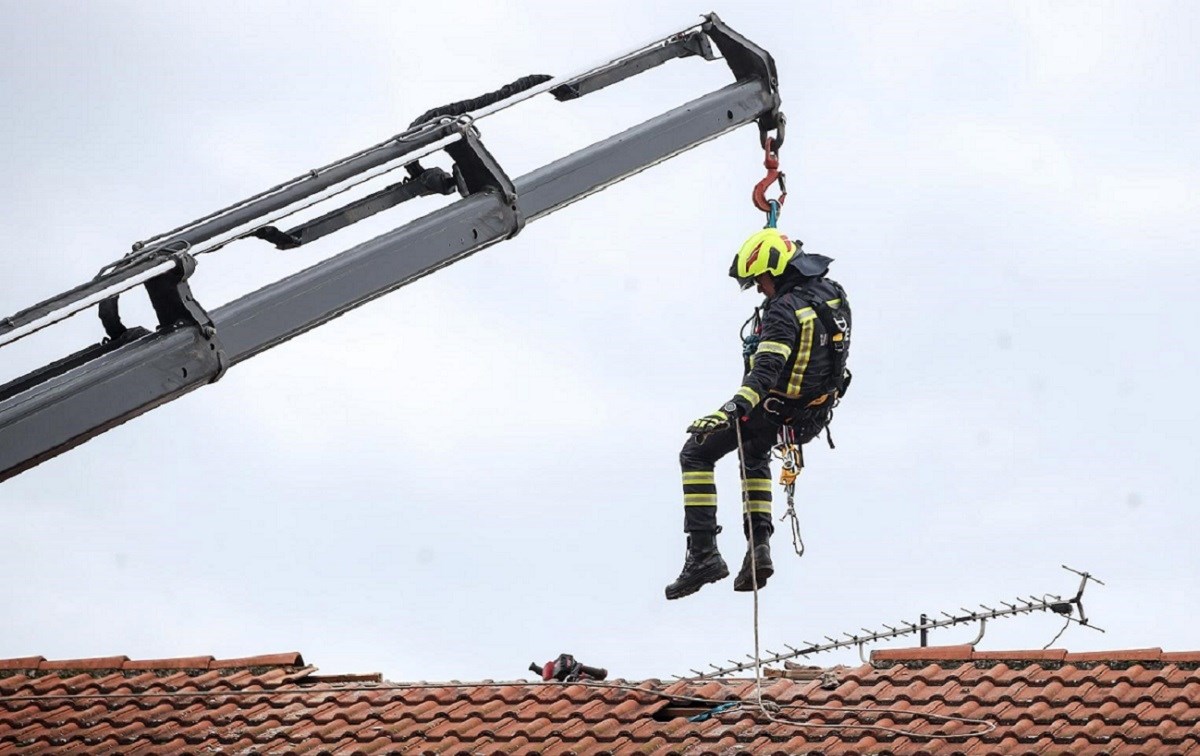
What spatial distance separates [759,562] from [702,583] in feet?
1.13

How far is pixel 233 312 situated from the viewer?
31.0 feet

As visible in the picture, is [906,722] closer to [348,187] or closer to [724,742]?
[724,742]

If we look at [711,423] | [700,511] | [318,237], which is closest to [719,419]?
[711,423]

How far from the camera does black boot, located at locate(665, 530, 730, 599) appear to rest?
461 inches

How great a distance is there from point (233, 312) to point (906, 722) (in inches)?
191

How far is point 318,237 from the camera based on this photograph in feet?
33.8

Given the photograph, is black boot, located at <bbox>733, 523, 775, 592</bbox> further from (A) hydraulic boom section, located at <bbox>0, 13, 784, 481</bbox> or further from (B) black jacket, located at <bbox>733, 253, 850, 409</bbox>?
(A) hydraulic boom section, located at <bbox>0, 13, 784, 481</bbox>

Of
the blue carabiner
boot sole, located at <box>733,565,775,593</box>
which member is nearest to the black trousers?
boot sole, located at <box>733,565,775,593</box>

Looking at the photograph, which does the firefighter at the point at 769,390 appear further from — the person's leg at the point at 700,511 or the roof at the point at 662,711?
Result: the roof at the point at 662,711

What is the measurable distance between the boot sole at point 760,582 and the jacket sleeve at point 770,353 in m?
0.99

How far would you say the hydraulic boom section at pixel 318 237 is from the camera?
8.80 metres

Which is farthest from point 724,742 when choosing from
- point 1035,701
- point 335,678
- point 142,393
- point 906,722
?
point 142,393

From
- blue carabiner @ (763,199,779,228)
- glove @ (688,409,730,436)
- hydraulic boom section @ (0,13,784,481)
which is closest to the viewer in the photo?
hydraulic boom section @ (0,13,784,481)

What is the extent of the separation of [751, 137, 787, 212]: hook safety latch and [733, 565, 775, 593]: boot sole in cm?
206
